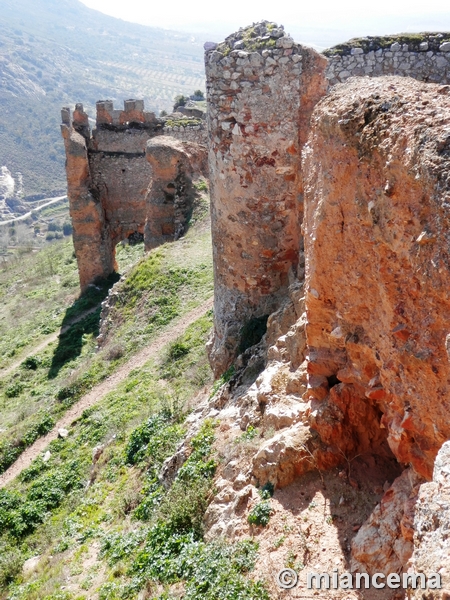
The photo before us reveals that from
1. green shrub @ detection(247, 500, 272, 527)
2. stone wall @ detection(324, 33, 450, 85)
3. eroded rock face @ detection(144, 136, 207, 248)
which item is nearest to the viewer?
green shrub @ detection(247, 500, 272, 527)

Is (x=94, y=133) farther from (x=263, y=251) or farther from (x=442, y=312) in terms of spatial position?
(x=442, y=312)

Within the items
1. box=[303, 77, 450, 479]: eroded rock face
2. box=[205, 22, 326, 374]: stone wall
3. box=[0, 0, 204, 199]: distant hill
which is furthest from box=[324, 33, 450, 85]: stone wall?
box=[0, 0, 204, 199]: distant hill

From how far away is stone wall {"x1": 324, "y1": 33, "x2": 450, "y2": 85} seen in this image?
33.0 ft

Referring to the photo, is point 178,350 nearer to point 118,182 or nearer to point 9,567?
point 9,567

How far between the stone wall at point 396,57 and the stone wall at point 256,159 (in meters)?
4.02

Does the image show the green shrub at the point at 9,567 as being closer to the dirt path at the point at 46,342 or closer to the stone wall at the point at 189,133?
the dirt path at the point at 46,342

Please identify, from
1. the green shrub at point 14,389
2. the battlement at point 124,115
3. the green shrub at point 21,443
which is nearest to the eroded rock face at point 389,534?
the green shrub at point 21,443

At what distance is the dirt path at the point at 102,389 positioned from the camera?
1105 cm

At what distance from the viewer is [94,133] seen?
2298 cm

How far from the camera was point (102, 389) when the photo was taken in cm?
1254

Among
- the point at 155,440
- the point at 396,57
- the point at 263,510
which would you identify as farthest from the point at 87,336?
the point at 263,510

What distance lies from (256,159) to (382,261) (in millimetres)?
3908

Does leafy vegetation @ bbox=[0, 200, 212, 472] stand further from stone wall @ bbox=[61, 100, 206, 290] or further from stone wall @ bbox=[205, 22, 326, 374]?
stone wall @ bbox=[205, 22, 326, 374]

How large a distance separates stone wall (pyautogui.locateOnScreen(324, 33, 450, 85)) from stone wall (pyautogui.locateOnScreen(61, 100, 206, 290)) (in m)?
8.96
